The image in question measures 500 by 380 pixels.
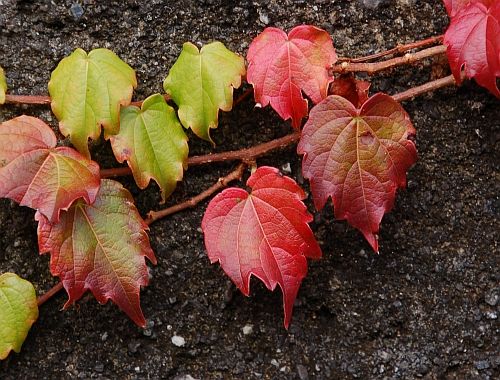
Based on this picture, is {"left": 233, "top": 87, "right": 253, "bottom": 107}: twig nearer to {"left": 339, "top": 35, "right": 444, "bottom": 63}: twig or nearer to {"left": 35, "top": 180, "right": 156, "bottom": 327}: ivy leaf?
{"left": 339, "top": 35, "right": 444, "bottom": 63}: twig

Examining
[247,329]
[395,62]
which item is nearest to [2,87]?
[247,329]

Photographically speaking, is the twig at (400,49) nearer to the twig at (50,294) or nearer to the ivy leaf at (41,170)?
the ivy leaf at (41,170)

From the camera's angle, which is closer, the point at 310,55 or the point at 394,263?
the point at 310,55

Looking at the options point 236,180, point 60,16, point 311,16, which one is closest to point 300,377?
point 236,180

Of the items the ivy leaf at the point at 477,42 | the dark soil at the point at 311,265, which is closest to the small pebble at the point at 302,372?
the dark soil at the point at 311,265

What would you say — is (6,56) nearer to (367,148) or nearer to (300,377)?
(367,148)
